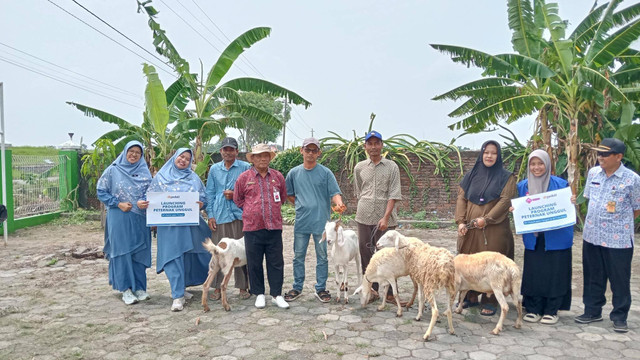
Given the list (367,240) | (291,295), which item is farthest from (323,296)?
(367,240)

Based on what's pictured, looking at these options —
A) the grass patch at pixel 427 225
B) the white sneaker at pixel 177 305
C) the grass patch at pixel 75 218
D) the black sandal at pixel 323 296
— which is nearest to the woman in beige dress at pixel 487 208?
the black sandal at pixel 323 296

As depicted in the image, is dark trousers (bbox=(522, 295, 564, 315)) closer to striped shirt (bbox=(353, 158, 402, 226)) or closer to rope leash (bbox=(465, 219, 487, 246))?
rope leash (bbox=(465, 219, 487, 246))

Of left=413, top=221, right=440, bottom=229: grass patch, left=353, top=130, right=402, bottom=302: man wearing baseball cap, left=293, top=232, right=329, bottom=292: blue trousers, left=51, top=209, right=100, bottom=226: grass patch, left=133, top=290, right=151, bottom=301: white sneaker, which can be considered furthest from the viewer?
left=51, top=209, right=100, bottom=226: grass patch

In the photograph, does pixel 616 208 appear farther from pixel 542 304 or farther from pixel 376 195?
pixel 376 195

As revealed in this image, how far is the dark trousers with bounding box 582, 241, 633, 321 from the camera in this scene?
4.39 m

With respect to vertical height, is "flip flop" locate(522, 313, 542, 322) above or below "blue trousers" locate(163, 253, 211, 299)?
below

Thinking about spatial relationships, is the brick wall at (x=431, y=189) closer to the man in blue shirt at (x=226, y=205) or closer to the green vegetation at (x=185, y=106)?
the green vegetation at (x=185, y=106)

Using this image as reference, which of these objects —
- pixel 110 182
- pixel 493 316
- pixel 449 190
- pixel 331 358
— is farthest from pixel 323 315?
pixel 449 190

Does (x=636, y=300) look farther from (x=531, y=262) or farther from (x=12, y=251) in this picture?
(x=12, y=251)

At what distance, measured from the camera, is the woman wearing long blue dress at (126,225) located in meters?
5.34

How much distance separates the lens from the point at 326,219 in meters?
5.38

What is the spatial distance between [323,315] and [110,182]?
119 inches

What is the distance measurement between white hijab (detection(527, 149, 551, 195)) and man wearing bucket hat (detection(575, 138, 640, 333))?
47cm

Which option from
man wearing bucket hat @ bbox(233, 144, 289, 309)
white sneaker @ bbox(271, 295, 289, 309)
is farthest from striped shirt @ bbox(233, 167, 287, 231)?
white sneaker @ bbox(271, 295, 289, 309)
